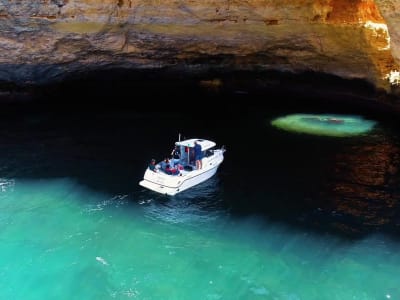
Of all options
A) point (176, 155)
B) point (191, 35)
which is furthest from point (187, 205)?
point (191, 35)

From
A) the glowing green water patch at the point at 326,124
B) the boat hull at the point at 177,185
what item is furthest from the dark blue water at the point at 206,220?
the glowing green water patch at the point at 326,124

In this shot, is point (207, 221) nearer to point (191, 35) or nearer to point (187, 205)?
point (187, 205)

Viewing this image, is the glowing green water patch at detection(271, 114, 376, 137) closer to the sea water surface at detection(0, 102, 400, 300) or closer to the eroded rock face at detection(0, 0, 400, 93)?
the sea water surface at detection(0, 102, 400, 300)

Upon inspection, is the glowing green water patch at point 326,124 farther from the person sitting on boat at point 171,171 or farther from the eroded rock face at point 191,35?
the person sitting on boat at point 171,171

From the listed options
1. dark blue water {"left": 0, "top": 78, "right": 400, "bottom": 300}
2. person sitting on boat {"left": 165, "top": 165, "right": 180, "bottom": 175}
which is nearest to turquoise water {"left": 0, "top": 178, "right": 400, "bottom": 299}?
dark blue water {"left": 0, "top": 78, "right": 400, "bottom": 300}

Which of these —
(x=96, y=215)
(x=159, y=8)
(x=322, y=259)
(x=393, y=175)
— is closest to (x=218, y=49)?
(x=159, y=8)
